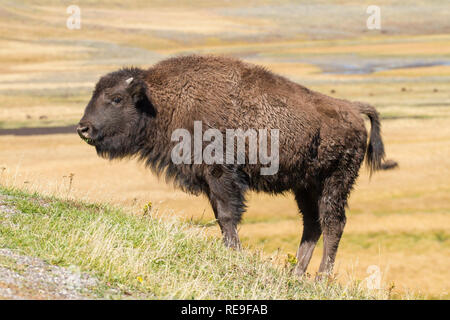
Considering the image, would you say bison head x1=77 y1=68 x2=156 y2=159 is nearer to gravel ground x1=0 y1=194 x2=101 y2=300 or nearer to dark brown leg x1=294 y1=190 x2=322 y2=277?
dark brown leg x1=294 y1=190 x2=322 y2=277

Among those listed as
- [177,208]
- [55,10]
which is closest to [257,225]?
[177,208]

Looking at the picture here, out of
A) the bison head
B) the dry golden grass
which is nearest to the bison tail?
the dry golden grass

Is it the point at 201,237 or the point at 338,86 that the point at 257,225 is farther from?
the point at 338,86

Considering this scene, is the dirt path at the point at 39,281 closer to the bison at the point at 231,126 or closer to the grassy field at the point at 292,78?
the grassy field at the point at 292,78

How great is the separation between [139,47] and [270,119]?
71.5 m

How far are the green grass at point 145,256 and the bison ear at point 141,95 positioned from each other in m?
1.47

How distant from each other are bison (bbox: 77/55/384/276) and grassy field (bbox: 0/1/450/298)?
711mm

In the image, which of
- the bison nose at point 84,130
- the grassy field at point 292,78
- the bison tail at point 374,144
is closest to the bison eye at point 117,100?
the bison nose at point 84,130

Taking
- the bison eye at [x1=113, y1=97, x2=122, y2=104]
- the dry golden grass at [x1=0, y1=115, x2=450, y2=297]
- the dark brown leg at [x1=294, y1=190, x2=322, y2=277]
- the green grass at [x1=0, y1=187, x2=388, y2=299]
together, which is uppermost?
the bison eye at [x1=113, y1=97, x2=122, y2=104]

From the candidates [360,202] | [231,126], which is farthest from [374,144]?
[360,202]

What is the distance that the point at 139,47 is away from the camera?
78750mm

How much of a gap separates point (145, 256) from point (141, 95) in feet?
9.48

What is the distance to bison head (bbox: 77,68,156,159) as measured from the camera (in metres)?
9.23

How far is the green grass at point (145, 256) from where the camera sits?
20.9ft
